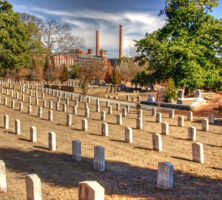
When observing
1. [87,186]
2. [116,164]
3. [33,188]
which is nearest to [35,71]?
[116,164]

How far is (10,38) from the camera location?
22969mm

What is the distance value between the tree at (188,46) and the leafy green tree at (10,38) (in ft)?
39.9

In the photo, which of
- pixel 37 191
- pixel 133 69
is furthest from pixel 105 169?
pixel 133 69

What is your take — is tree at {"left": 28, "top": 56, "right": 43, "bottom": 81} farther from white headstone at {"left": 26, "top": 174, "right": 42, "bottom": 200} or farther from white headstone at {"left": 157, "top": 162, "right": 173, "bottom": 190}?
white headstone at {"left": 26, "top": 174, "right": 42, "bottom": 200}

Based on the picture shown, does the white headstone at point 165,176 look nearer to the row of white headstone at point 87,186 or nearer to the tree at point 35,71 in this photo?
the row of white headstone at point 87,186

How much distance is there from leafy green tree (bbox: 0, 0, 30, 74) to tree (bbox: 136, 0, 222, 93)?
12165 millimetres

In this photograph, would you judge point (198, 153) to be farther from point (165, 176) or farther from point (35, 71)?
point (35, 71)

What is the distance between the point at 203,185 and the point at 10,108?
16.9 m

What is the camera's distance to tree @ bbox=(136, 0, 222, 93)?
21.5 m

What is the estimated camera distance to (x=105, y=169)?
6.51 m

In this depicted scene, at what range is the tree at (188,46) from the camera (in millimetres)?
21469

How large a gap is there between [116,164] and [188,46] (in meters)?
17.9

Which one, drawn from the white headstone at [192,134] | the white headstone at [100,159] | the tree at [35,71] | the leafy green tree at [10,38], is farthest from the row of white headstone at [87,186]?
the tree at [35,71]

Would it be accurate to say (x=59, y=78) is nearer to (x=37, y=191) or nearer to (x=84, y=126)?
(x=84, y=126)
